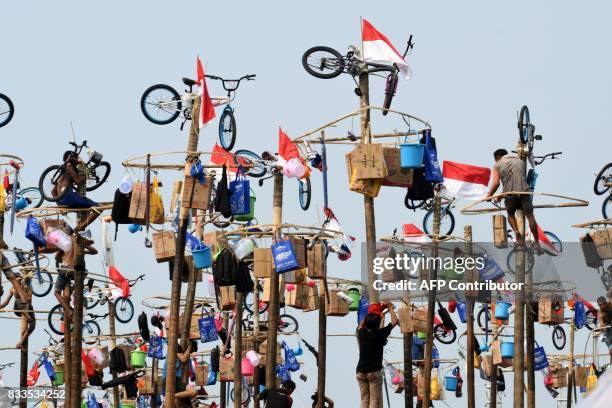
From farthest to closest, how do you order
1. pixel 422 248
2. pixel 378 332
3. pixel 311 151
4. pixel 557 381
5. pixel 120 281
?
pixel 557 381
pixel 120 281
pixel 422 248
pixel 311 151
pixel 378 332

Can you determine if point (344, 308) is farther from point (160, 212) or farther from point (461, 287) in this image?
point (160, 212)

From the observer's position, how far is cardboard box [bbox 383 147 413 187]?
60.8 feet

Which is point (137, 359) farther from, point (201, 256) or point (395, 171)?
point (395, 171)

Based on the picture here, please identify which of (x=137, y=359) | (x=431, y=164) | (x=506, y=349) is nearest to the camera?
(x=431, y=164)

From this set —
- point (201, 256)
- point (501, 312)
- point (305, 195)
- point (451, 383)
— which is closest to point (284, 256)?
point (201, 256)

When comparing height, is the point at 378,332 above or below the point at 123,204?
below

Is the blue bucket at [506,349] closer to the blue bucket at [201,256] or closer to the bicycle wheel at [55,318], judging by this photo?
the bicycle wheel at [55,318]

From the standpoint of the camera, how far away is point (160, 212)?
72.1 feet

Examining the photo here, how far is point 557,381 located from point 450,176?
80.1 feet

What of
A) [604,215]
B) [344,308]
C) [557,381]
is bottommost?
[557,381]

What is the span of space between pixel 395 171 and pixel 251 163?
5357mm

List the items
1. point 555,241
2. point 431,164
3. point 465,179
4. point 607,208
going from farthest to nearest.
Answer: point 555,241 → point 607,208 → point 465,179 → point 431,164

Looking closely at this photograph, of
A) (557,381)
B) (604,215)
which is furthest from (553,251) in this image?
(557,381)

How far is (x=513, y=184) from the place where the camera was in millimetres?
20484
